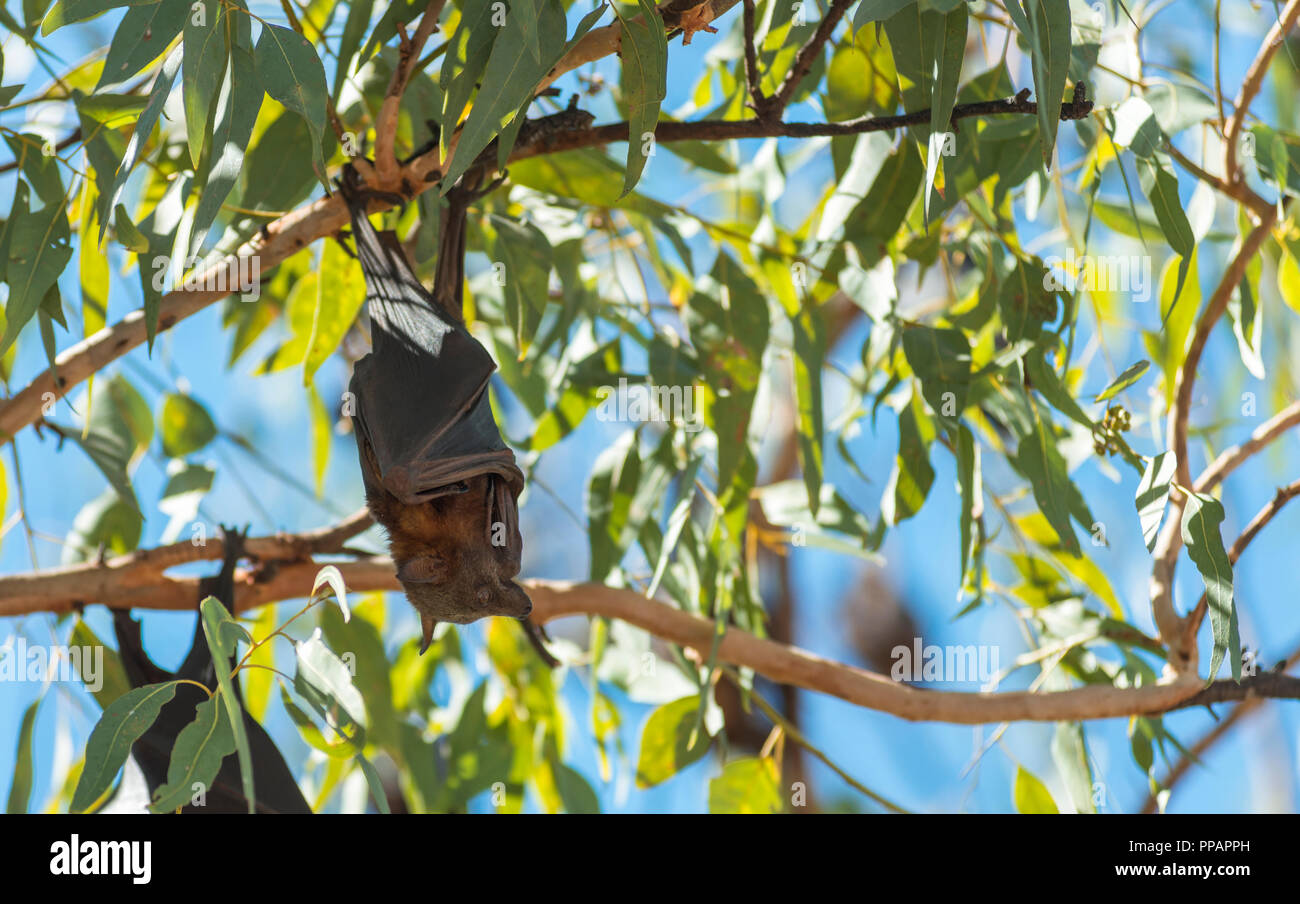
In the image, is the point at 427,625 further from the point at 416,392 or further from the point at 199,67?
the point at 199,67

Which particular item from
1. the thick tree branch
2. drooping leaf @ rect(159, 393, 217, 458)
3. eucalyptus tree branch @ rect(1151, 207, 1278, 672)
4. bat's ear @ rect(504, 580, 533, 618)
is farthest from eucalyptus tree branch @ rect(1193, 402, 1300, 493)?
drooping leaf @ rect(159, 393, 217, 458)

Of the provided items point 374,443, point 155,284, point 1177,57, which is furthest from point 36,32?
point 1177,57

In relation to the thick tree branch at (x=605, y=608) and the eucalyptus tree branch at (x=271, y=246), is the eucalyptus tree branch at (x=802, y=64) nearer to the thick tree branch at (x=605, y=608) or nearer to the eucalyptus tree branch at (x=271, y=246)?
the eucalyptus tree branch at (x=271, y=246)

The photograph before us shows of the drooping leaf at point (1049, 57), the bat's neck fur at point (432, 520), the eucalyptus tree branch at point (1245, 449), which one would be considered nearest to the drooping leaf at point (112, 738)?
the bat's neck fur at point (432, 520)

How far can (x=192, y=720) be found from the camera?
2.42 meters

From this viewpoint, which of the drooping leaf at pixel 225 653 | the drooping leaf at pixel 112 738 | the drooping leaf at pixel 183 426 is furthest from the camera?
the drooping leaf at pixel 183 426

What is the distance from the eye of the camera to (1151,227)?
9.53 ft

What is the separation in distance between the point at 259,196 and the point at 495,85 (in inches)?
41.5

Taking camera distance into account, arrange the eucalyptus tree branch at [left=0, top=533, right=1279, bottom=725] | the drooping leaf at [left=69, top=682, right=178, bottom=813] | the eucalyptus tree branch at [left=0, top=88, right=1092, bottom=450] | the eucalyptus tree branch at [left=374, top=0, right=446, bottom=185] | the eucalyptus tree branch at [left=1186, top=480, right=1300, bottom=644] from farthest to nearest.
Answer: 1. the eucalyptus tree branch at [left=0, top=533, right=1279, bottom=725]
2. the eucalyptus tree branch at [left=1186, top=480, right=1300, bottom=644]
3. the eucalyptus tree branch at [left=0, top=88, right=1092, bottom=450]
4. the eucalyptus tree branch at [left=374, top=0, right=446, bottom=185]
5. the drooping leaf at [left=69, top=682, right=178, bottom=813]

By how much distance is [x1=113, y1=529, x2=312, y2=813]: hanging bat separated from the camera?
2.39m

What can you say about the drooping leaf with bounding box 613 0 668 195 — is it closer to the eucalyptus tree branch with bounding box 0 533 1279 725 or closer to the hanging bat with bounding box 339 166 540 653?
the hanging bat with bounding box 339 166 540 653

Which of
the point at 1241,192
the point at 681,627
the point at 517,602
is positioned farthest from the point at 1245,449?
the point at 517,602

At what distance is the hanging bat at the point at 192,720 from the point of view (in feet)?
7.84
